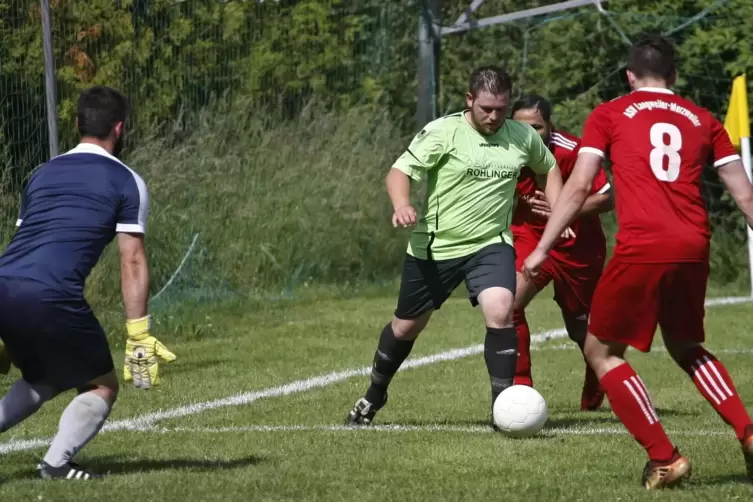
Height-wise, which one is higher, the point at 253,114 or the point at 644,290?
the point at 644,290

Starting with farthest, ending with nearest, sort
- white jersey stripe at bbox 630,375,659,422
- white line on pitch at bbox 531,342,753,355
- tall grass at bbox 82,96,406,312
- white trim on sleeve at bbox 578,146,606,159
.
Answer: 1. tall grass at bbox 82,96,406,312
2. white line on pitch at bbox 531,342,753,355
3. white trim on sleeve at bbox 578,146,606,159
4. white jersey stripe at bbox 630,375,659,422

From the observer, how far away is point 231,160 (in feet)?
55.9

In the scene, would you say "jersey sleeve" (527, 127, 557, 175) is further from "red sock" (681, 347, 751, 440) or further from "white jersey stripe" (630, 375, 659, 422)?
"white jersey stripe" (630, 375, 659, 422)

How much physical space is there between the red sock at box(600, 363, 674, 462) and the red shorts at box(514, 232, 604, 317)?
274cm

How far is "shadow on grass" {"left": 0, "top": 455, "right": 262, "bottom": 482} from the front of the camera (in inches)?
273

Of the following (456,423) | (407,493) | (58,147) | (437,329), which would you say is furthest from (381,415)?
(58,147)

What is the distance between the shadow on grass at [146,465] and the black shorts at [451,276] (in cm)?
143

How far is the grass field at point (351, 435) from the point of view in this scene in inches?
255

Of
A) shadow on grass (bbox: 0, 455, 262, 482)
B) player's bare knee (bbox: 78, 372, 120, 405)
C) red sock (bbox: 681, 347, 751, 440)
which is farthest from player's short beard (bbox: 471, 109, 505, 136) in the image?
player's bare knee (bbox: 78, 372, 120, 405)

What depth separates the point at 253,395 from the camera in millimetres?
10047

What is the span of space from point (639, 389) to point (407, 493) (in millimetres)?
1085

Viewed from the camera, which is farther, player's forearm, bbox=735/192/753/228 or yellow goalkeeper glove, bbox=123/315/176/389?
player's forearm, bbox=735/192/753/228

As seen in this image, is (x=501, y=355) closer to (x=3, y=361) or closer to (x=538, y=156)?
(x=538, y=156)

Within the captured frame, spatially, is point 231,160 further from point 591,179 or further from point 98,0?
point 591,179
